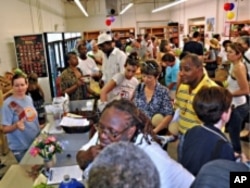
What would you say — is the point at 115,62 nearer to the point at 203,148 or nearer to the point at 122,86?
the point at 122,86

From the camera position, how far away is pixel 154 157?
122 cm

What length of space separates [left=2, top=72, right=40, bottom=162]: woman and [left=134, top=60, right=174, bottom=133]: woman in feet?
3.53

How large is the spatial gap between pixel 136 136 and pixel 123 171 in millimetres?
560

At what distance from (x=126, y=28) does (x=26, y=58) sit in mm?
10701

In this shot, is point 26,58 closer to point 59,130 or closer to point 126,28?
point 59,130

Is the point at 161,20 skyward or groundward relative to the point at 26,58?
skyward

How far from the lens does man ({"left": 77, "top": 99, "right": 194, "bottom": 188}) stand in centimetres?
122

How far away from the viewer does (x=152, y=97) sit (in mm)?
2648

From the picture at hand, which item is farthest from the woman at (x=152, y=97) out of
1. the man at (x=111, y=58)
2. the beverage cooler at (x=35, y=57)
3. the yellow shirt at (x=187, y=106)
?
the beverage cooler at (x=35, y=57)

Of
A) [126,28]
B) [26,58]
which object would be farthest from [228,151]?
[126,28]

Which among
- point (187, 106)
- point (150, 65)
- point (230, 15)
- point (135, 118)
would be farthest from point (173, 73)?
point (230, 15)

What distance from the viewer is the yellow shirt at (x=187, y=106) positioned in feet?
7.44

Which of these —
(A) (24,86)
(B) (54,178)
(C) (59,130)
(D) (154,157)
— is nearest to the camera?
(D) (154,157)

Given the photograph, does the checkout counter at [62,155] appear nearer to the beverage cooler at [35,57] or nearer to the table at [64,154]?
the table at [64,154]
